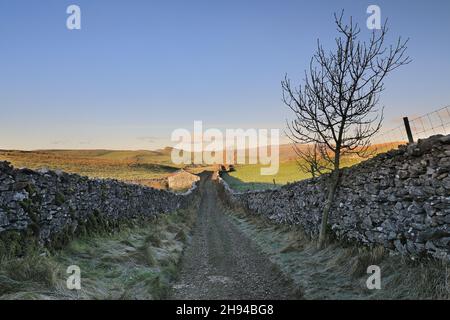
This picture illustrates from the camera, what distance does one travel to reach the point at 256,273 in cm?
1041

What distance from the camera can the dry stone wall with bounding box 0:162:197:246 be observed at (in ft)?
25.6

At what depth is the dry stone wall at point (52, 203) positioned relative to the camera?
781 centimetres

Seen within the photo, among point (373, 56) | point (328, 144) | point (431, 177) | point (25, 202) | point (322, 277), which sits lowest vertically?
point (322, 277)

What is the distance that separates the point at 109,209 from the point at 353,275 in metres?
9.66

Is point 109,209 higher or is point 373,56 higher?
point 373,56

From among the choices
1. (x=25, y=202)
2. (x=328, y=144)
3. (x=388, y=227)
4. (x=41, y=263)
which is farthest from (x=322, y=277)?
(x=25, y=202)

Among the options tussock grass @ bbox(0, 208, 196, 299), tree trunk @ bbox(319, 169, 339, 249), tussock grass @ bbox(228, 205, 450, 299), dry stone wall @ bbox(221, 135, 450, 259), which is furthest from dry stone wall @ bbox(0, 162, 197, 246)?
dry stone wall @ bbox(221, 135, 450, 259)

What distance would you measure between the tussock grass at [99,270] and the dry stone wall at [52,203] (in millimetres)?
593

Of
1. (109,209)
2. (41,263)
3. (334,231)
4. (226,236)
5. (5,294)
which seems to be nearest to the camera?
(5,294)

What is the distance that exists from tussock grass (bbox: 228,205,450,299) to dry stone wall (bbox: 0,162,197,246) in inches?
253

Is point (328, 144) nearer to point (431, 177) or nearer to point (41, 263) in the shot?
point (431, 177)

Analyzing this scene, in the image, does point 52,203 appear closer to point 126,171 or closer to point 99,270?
point 99,270

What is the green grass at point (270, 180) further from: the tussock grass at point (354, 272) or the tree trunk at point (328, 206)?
the tussock grass at point (354, 272)

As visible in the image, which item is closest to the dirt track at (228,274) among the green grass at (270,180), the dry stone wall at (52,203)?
the dry stone wall at (52,203)
